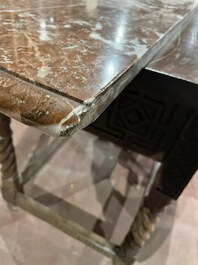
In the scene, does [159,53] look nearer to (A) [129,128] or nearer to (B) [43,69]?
(A) [129,128]

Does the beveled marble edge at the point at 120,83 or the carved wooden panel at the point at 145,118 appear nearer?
the beveled marble edge at the point at 120,83

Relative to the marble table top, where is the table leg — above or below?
below

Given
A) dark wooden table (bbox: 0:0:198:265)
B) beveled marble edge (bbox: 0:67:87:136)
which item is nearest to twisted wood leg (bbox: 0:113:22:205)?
dark wooden table (bbox: 0:0:198:265)

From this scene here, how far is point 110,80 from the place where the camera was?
42cm

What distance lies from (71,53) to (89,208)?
29.7 inches

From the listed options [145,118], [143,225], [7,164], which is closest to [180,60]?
[145,118]

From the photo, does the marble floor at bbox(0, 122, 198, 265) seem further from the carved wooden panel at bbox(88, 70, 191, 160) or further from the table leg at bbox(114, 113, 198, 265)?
the carved wooden panel at bbox(88, 70, 191, 160)

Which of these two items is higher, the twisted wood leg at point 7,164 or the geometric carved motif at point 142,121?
the geometric carved motif at point 142,121

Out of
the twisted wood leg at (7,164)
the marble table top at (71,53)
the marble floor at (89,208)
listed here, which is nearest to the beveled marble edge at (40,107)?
the marble table top at (71,53)

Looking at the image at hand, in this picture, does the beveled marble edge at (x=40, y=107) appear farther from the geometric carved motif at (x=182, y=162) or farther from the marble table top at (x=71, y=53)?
the geometric carved motif at (x=182, y=162)

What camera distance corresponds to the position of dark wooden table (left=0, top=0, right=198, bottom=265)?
39cm

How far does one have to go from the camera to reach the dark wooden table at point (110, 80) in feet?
1.28

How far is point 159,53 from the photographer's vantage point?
636mm

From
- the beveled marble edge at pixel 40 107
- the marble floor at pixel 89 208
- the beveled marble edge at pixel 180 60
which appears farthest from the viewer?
the marble floor at pixel 89 208
